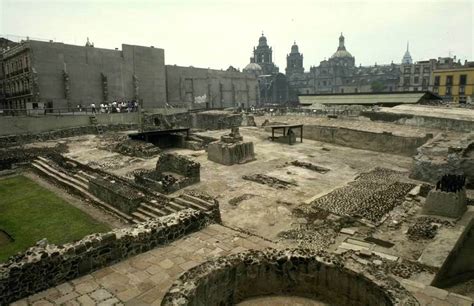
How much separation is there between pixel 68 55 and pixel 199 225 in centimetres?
3411

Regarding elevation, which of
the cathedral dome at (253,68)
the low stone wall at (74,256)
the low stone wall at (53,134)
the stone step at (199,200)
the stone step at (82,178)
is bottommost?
the stone step at (82,178)

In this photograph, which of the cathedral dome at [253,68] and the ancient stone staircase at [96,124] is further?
the cathedral dome at [253,68]

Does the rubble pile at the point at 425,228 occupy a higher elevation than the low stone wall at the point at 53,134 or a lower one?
lower

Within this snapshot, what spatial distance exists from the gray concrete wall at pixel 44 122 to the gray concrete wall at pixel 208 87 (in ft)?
62.3

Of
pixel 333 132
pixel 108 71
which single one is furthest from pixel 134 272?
pixel 108 71

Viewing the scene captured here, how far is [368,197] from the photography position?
13883mm

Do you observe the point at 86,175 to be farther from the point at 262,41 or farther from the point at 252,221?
the point at 262,41

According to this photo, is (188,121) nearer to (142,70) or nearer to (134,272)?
(142,70)

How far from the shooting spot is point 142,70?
43.9m

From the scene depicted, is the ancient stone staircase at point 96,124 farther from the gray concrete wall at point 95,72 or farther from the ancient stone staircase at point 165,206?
the ancient stone staircase at point 165,206

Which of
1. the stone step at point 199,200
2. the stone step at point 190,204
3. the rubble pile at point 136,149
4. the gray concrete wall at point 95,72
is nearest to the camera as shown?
the stone step at point 199,200

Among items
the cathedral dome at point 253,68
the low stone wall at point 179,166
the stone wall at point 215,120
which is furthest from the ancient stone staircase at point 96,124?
the cathedral dome at point 253,68

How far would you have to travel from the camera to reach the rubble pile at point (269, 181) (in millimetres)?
15885

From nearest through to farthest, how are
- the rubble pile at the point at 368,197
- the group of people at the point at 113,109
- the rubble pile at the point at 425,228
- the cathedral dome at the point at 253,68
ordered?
the rubble pile at the point at 425,228
the rubble pile at the point at 368,197
the group of people at the point at 113,109
the cathedral dome at the point at 253,68
